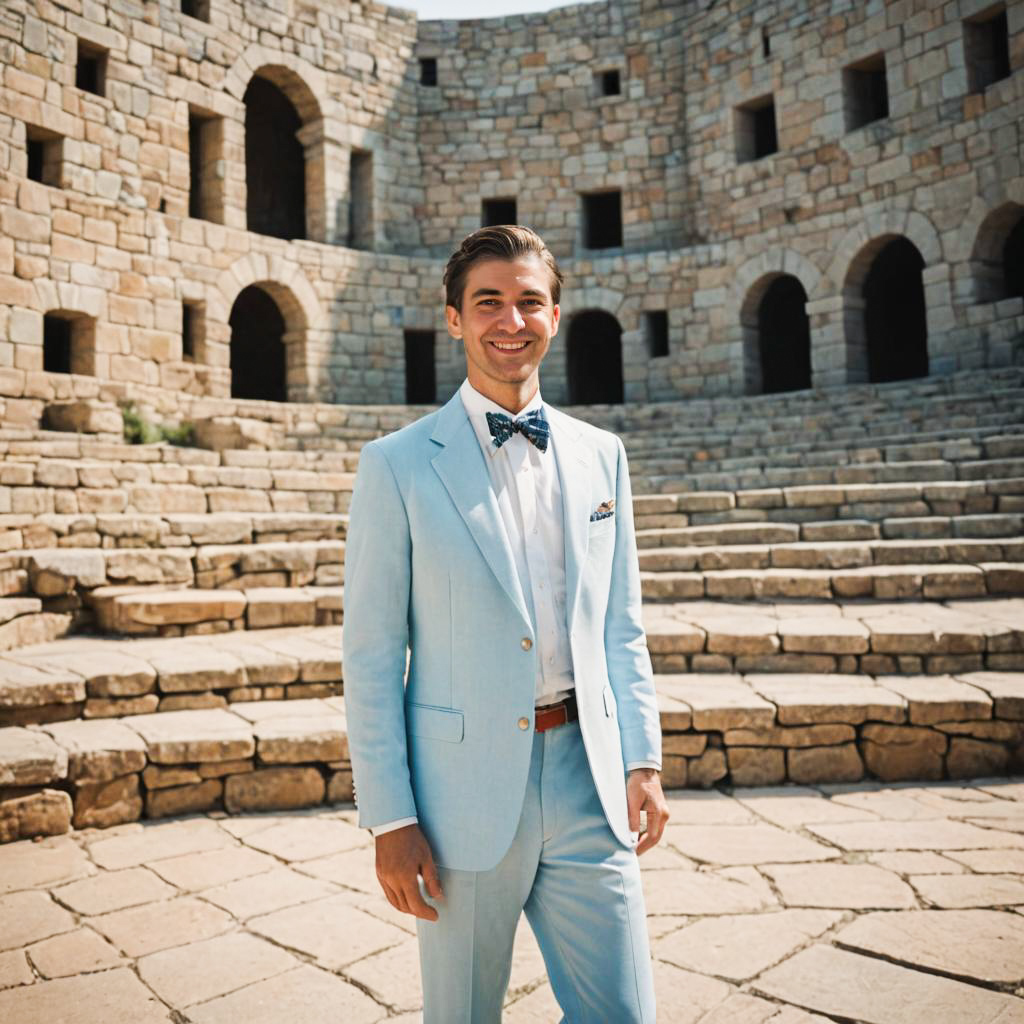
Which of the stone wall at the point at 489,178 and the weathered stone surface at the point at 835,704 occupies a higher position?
the stone wall at the point at 489,178

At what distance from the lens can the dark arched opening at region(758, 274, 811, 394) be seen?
1599 cm

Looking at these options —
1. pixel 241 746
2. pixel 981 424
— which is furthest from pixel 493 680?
pixel 981 424

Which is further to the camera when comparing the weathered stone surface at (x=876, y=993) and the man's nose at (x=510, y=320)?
the weathered stone surface at (x=876, y=993)

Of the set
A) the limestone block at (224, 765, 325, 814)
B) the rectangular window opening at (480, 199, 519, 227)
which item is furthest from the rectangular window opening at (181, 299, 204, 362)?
the limestone block at (224, 765, 325, 814)

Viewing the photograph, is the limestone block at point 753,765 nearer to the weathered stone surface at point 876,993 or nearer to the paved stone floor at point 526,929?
the paved stone floor at point 526,929

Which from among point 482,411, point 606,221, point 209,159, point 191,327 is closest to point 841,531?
point 482,411

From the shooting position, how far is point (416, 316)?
1488cm

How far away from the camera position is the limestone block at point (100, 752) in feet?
12.0

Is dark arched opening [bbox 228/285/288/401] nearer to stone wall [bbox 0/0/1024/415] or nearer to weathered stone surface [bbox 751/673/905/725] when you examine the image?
stone wall [bbox 0/0/1024/415]

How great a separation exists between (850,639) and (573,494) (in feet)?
12.3

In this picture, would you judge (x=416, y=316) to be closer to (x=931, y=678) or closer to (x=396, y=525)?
(x=931, y=678)

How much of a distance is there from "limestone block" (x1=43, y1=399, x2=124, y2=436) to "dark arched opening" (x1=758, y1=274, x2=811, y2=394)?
35.7 feet

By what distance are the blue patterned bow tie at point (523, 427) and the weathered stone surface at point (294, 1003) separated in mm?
1627

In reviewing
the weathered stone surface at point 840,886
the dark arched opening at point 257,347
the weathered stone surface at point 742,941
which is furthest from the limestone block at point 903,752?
the dark arched opening at point 257,347
